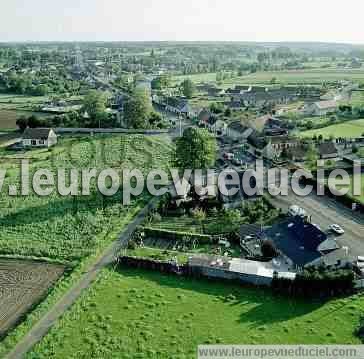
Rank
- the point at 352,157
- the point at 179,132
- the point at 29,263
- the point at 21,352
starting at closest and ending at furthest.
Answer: the point at 21,352 → the point at 29,263 → the point at 352,157 → the point at 179,132

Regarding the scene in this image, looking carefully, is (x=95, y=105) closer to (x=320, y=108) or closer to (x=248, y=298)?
(x=320, y=108)

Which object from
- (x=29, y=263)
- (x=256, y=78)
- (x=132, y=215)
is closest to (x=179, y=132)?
(x=132, y=215)

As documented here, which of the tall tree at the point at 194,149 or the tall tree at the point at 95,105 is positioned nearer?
the tall tree at the point at 194,149

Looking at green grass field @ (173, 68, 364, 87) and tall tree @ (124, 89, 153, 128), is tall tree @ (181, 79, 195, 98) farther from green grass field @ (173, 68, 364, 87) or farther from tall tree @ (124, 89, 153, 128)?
tall tree @ (124, 89, 153, 128)

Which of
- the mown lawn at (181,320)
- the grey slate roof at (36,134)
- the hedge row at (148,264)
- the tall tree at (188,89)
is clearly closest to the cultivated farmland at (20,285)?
the mown lawn at (181,320)

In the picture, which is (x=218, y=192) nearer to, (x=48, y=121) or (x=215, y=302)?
(x=215, y=302)

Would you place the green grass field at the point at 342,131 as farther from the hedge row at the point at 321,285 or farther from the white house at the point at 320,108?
the hedge row at the point at 321,285
